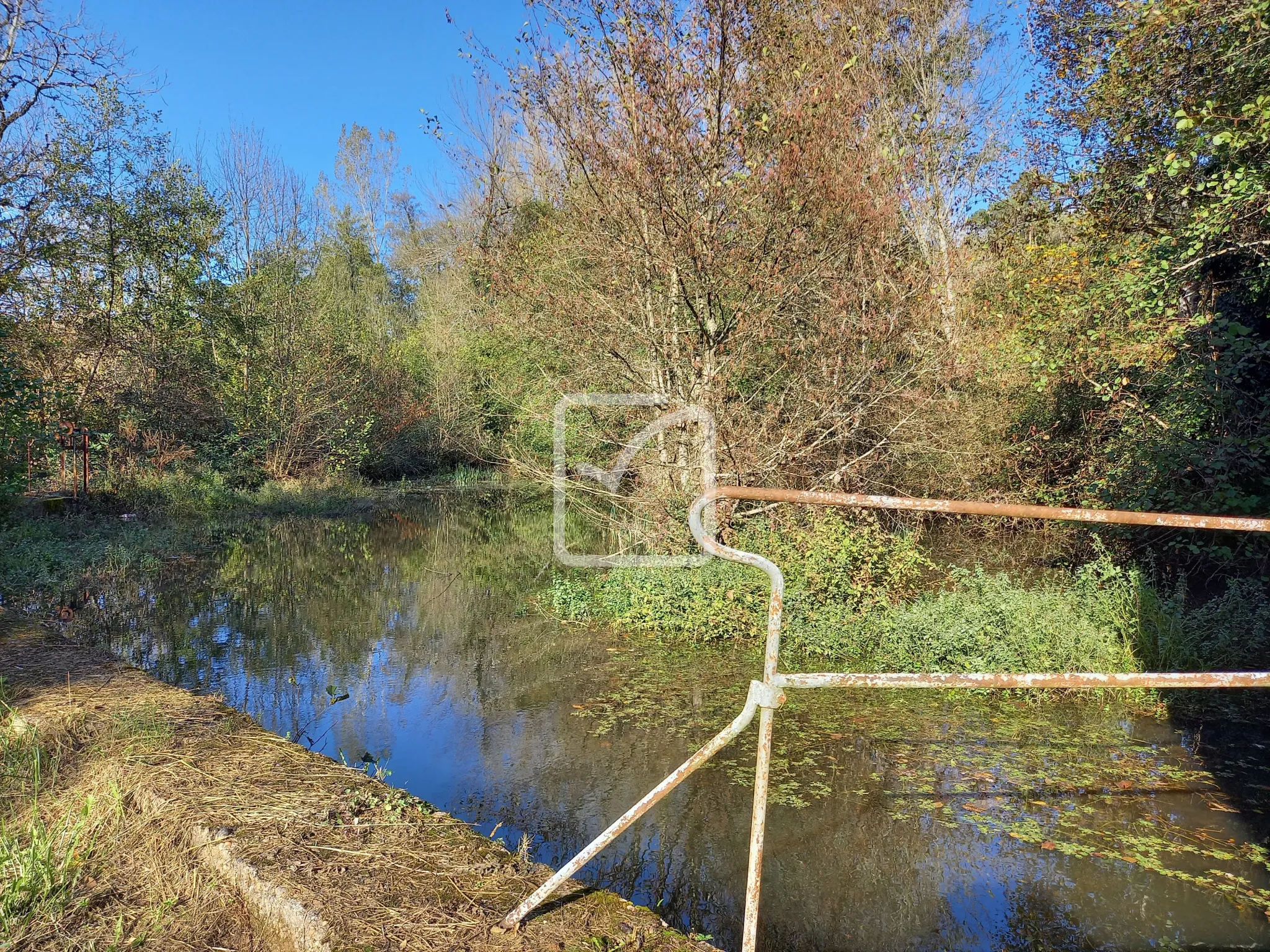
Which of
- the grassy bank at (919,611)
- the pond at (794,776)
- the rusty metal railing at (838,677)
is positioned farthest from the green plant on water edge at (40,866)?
the grassy bank at (919,611)

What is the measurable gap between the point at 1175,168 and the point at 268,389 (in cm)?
1800

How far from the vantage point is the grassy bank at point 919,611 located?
19.5 ft

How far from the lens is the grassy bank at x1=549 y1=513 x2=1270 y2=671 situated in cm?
594

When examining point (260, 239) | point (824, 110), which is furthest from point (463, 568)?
point (260, 239)

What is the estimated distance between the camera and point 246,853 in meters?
2.83

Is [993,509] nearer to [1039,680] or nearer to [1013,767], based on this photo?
[1039,680]

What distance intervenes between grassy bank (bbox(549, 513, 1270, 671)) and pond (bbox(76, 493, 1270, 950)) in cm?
34

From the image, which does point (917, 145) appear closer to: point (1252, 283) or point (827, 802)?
point (1252, 283)

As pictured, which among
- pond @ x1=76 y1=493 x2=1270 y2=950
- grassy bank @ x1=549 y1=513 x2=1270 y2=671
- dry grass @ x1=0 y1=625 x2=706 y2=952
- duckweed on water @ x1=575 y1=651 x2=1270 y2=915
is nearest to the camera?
dry grass @ x1=0 y1=625 x2=706 y2=952

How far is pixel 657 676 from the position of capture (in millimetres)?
6516

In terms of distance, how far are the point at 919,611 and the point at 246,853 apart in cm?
539

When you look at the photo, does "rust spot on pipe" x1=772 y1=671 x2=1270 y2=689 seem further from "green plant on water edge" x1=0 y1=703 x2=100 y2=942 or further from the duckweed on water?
"green plant on water edge" x1=0 y1=703 x2=100 y2=942

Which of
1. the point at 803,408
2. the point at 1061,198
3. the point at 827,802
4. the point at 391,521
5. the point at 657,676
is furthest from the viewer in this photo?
the point at 391,521

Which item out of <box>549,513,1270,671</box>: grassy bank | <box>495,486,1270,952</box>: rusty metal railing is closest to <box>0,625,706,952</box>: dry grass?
<box>495,486,1270,952</box>: rusty metal railing
